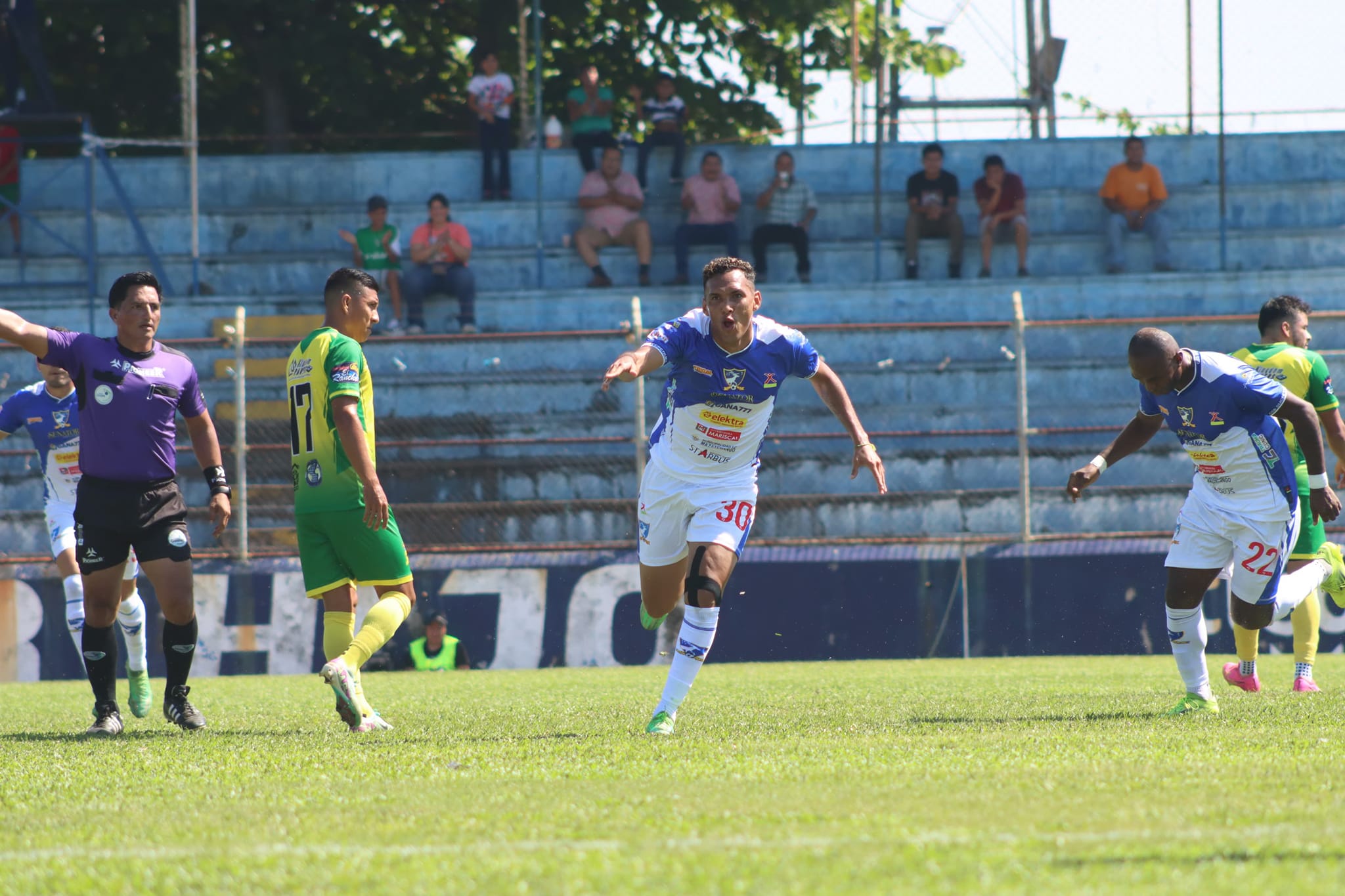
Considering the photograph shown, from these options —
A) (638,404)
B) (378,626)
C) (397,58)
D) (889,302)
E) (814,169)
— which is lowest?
(378,626)

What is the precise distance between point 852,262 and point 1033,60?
4553 millimetres

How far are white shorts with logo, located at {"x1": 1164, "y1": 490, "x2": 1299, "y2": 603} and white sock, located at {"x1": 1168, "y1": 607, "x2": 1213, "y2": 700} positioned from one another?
10.6 inches

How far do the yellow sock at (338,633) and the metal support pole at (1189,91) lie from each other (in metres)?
17.5

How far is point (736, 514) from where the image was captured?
753 centimetres

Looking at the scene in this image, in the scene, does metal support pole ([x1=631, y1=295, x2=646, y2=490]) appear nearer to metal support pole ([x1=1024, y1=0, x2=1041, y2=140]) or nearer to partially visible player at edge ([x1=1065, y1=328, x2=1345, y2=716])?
partially visible player at edge ([x1=1065, y1=328, x2=1345, y2=716])

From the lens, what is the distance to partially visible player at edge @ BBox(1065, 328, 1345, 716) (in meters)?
7.70

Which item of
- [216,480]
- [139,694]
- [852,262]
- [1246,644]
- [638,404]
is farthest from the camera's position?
[852,262]

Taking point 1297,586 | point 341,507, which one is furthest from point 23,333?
point 1297,586

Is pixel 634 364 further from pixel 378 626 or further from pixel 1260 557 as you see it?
pixel 1260 557

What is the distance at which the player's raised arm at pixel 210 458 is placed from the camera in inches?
317

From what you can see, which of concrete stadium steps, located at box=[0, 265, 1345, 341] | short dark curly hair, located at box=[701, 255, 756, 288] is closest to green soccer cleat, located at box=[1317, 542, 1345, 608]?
short dark curly hair, located at box=[701, 255, 756, 288]

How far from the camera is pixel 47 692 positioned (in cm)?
1201

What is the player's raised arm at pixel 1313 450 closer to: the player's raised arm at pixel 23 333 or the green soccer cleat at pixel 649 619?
the green soccer cleat at pixel 649 619

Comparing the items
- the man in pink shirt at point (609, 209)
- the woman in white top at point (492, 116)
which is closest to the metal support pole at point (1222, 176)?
the man in pink shirt at point (609, 209)
